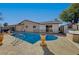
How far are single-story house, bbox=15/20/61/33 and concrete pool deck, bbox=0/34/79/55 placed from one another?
23cm

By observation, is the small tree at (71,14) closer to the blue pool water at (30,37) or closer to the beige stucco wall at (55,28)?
the beige stucco wall at (55,28)

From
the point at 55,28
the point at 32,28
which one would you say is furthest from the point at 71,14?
the point at 32,28

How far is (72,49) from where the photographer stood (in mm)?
5562

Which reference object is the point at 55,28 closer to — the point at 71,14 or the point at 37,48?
the point at 71,14

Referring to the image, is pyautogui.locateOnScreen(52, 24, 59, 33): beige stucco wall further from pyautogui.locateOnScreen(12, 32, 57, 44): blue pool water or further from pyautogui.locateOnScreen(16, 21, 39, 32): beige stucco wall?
pyautogui.locateOnScreen(16, 21, 39, 32): beige stucco wall

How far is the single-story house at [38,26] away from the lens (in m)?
5.64

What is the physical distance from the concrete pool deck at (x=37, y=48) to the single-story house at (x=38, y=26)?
0.23 metres

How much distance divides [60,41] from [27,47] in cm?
63

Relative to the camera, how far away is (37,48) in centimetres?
559

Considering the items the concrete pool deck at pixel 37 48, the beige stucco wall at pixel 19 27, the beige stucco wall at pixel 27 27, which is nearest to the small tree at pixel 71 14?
the concrete pool deck at pixel 37 48

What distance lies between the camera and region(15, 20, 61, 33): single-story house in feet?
18.5

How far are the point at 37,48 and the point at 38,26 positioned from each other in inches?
16.8

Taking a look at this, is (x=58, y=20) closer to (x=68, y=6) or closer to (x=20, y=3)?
(x=68, y=6)

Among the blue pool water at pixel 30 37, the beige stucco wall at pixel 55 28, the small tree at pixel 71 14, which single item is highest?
the small tree at pixel 71 14
